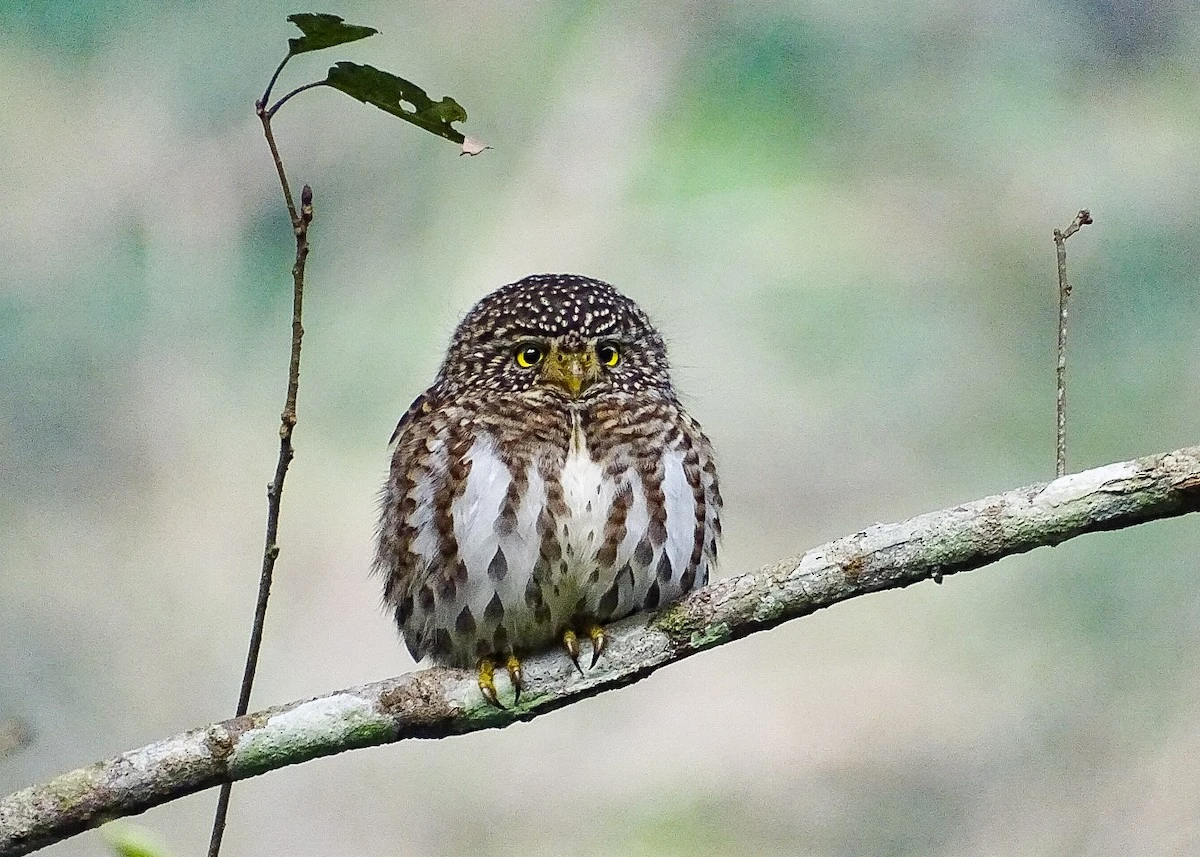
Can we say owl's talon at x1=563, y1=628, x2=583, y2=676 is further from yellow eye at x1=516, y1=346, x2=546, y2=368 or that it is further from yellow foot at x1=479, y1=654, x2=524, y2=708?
yellow eye at x1=516, y1=346, x2=546, y2=368

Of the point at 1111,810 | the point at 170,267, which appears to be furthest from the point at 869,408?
the point at 170,267

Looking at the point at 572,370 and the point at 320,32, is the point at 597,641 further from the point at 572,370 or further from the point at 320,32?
the point at 320,32

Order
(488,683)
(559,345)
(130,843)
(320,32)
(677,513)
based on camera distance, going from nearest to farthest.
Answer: (130,843)
(320,32)
(488,683)
(677,513)
(559,345)

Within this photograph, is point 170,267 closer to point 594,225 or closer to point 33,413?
point 33,413

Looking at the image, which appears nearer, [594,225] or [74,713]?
[74,713]

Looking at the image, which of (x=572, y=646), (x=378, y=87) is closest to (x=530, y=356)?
(x=572, y=646)

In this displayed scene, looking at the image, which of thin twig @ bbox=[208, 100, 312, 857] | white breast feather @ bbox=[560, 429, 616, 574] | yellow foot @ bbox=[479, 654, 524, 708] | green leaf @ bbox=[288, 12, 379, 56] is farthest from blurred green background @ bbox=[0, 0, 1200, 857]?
green leaf @ bbox=[288, 12, 379, 56]
